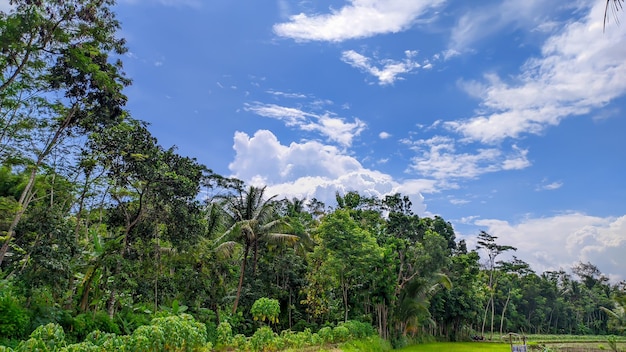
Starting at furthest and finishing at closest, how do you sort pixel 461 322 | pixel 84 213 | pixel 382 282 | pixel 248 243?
pixel 461 322
pixel 382 282
pixel 248 243
pixel 84 213

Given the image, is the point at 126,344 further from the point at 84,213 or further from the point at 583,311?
the point at 583,311

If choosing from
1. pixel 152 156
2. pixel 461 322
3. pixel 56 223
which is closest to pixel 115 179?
pixel 152 156

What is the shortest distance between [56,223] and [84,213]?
695cm

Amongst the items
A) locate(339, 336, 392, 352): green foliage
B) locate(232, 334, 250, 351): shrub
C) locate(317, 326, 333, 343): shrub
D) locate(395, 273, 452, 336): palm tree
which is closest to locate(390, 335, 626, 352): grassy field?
locate(395, 273, 452, 336): palm tree

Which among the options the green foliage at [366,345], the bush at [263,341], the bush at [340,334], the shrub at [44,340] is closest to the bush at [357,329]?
the green foliage at [366,345]

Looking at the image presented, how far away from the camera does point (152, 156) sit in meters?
12.0

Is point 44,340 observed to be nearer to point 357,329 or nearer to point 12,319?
point 12,319

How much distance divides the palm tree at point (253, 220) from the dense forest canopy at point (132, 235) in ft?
0.21

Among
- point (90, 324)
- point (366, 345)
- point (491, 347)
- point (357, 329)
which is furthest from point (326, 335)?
point (491, 347)

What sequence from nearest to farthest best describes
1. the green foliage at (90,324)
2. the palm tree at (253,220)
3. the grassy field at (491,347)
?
the green foliage at (90,324), the palm tree at (253,220), the grassy field at (491,347)

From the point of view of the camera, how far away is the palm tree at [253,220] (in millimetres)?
18984

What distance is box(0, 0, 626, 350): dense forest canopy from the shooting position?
1038 centimetres

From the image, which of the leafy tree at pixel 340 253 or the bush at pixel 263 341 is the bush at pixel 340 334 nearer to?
the leafy tree at pixel 340 253

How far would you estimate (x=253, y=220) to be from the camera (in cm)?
1902
